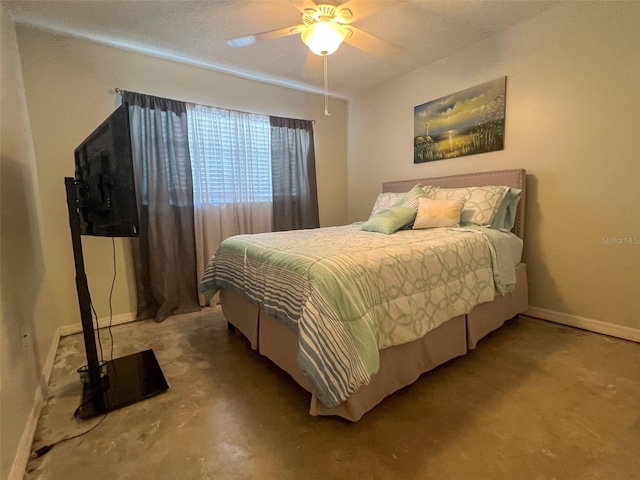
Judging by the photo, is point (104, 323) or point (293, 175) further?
point (293, 175)

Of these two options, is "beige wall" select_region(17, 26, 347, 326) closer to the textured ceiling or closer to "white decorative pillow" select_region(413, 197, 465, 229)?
the textured ceiling

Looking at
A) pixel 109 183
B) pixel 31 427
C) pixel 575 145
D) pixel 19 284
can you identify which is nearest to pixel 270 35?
pixel 109 183

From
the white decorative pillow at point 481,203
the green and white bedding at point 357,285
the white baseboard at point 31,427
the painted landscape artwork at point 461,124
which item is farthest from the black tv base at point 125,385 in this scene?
the painted landscape artwork at point 461,124

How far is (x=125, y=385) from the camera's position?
175 centimetres

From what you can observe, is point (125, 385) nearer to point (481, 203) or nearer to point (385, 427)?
point (385, 427)

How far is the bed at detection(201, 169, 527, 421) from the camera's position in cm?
126

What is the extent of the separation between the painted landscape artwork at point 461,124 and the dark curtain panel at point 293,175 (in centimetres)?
128

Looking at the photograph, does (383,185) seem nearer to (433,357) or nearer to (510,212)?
(510,212)

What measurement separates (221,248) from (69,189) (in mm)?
1016

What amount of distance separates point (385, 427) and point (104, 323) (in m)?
2.60

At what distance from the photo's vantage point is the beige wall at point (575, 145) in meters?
2.08

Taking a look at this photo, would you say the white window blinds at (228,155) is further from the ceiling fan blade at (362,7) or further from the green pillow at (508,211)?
the green pillow at (508,211)

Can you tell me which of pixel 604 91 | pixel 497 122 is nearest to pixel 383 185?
pixel 497 122

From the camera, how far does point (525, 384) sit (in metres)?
1.69
